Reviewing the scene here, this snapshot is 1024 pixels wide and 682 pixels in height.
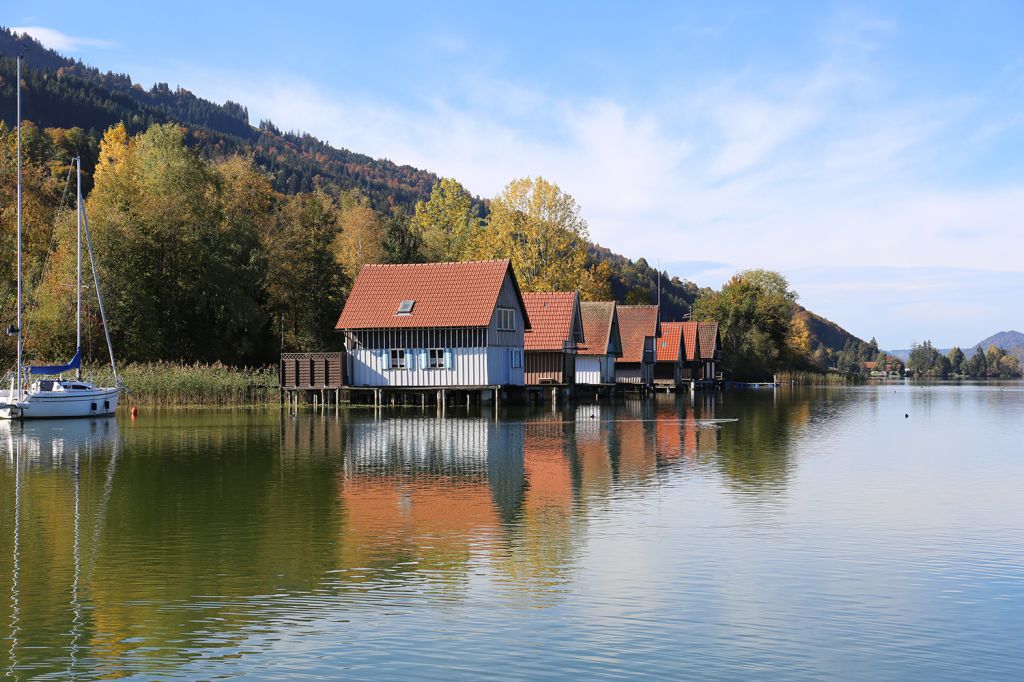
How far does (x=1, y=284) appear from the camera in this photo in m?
60.2

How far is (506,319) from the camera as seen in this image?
57500 mm

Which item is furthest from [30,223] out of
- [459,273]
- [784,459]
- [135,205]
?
[784,459]

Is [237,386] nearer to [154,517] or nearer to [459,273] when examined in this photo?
[459,273]

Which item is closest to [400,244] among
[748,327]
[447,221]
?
[447,221]

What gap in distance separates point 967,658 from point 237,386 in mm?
47891

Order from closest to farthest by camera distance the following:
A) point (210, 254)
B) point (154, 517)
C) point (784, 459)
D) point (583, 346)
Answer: point (154, 517) → point (784, 459) → point (210, 254) → point (583, 346)

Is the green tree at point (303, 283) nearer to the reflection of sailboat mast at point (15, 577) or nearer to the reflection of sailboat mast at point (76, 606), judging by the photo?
the reflection of sailboat mast at point (15, 577)

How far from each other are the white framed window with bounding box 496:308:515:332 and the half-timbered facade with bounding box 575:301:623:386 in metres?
15.3

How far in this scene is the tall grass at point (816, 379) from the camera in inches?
5162

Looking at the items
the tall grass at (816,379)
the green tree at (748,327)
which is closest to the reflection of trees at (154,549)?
the green tree at (748,327)

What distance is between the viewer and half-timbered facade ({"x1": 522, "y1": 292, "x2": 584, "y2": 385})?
6719 cm

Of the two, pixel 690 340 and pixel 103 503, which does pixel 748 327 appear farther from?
pixel 103 503

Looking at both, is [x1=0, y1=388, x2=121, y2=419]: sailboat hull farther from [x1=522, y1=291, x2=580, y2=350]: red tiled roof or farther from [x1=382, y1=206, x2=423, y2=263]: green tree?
[x1=382, y1=206, x2=423, y2=263]: green tree

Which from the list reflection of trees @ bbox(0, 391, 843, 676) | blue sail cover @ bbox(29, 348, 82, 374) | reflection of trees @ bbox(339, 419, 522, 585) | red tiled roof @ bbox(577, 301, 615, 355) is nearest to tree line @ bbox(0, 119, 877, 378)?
red tiled roof @ bbox(577, 301, 615, 355)
